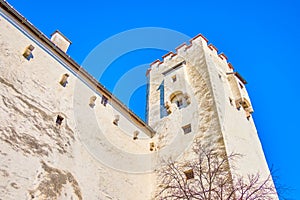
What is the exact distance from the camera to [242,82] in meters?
17.3

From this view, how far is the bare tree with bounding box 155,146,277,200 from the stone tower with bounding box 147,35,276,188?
46 centimetres

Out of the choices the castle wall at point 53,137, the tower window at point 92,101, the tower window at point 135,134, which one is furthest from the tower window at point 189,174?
the tower window at point 92,101

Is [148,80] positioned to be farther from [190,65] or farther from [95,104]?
[95,104]

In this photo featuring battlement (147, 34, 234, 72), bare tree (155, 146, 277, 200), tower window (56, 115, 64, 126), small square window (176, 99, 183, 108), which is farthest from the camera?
battlement (147, 34, 234, 72)

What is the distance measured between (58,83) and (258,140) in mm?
10551

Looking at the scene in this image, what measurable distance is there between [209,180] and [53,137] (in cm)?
559

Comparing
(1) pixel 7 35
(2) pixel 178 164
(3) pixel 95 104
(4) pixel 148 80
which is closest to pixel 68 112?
(3) pixel 95 104

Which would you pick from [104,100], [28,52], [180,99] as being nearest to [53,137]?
[28,52]

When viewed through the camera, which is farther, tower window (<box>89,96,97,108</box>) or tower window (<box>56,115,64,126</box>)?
tower window (<box>89,96,97,108</box>)

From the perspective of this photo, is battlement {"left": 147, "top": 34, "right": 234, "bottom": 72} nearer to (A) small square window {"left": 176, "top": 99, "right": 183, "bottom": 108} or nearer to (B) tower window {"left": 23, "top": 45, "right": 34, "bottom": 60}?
(A) small square window {"left": 176, "top": 99, "right": 183, "bottom": 108}

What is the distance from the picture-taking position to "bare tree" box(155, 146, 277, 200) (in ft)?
27.4

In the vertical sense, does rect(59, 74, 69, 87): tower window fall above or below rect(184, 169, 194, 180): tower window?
above

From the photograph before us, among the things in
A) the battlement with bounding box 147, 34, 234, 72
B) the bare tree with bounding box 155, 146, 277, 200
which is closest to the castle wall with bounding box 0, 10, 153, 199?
the bare tree with bounding box 155, 146, 277, 200

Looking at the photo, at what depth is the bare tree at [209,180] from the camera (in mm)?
8352
